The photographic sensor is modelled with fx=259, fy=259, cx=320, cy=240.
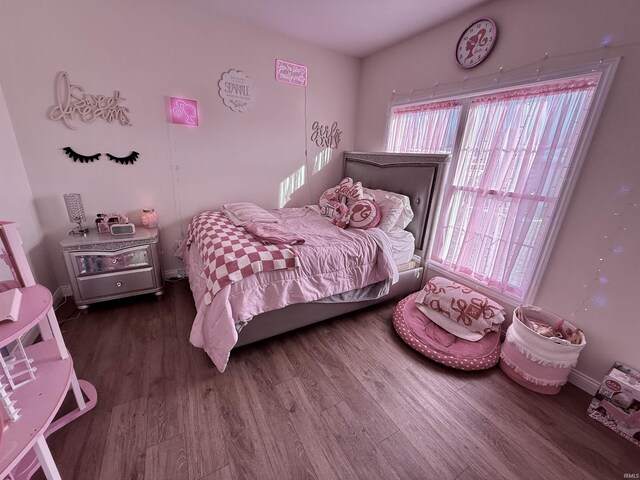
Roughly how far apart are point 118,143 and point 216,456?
258 cm

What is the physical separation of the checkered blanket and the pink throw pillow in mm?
906

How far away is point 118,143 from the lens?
235 cm

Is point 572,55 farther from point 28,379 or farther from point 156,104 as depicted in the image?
point 28,379

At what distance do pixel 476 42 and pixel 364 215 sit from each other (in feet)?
5.52

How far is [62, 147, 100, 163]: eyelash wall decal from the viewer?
7.23 ft

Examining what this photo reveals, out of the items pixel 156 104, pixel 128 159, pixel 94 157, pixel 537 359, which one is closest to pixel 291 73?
pixel 156 104

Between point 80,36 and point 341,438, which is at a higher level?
point 80,36

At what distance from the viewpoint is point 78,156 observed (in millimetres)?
2238

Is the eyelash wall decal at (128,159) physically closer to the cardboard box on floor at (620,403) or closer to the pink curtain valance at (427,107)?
the pink curtain valance at (427,107)

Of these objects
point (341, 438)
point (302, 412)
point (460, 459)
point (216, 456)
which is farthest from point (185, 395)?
point (460, 459)

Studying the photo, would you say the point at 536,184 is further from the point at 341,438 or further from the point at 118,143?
the point at 118,143

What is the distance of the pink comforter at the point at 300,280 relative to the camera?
5.22 ft

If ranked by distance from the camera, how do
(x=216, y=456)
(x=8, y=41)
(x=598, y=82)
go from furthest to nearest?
(x=8, y=41) → (x=598, y=82) → (x=216, y=456)

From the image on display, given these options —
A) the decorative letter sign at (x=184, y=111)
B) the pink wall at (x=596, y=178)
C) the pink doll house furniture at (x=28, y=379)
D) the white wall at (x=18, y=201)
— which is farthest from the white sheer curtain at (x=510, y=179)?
the white wall at (x=18, y=201)
